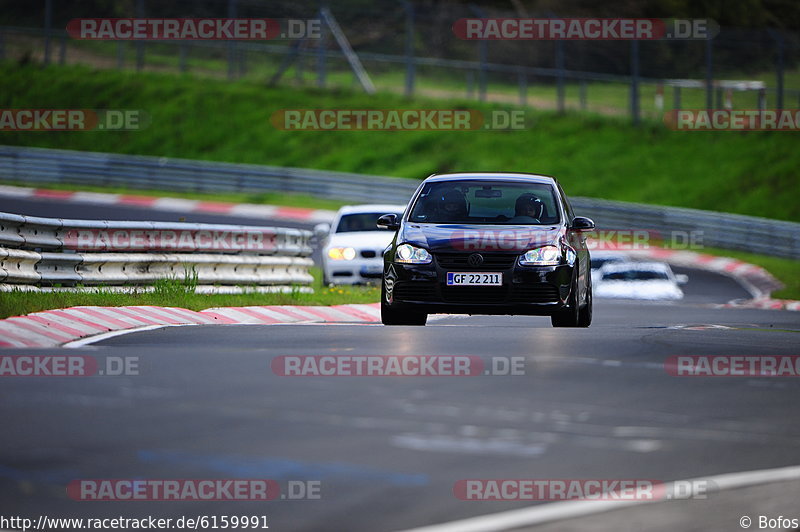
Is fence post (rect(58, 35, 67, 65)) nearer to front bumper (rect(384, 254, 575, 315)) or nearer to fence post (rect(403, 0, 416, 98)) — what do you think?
fence post (rect(403, 0, 416, 98))

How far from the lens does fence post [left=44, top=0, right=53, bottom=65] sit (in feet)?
173

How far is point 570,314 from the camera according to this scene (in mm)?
15977

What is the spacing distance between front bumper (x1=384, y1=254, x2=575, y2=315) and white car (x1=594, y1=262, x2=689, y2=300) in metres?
15.1

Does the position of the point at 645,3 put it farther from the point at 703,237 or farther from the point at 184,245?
the point at 184,245

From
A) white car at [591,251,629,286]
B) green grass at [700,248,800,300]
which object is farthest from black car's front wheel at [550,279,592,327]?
green grass at [700,248,800,300]

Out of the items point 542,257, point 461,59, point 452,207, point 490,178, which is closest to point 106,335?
point 452,207

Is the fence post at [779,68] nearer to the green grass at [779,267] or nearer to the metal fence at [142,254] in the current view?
the green grass at [779,267]
